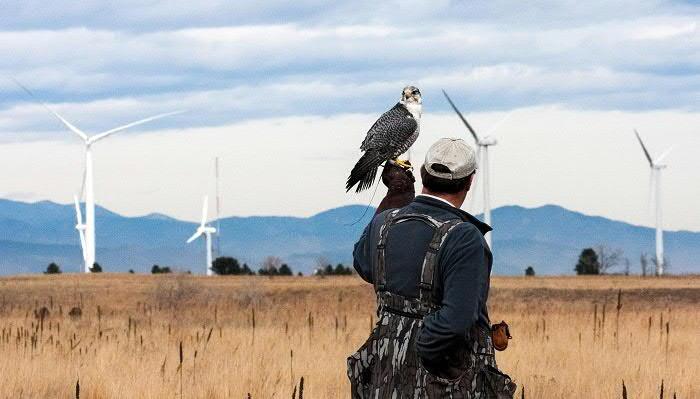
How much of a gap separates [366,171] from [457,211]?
8.23 ft

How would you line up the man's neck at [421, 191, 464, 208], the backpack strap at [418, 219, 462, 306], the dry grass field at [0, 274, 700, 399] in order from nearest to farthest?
the backpack strap at [418, 219, 462, 306], the man's neck at [421, 191, 464, 208], the dry grass field at [0, 274, 700, 399]

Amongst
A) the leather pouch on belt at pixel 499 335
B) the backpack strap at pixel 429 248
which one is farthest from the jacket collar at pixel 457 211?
the leather pouch on belt at pixel 499 335

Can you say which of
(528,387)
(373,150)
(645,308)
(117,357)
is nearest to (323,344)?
(117,357)

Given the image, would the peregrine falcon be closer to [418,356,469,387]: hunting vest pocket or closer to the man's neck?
the man's neck

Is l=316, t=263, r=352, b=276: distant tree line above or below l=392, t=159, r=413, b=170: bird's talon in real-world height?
below

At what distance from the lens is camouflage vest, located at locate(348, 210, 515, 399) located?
632 centimetres

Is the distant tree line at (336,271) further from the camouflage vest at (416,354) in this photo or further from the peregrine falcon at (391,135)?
the camouflage vest at (416,354)

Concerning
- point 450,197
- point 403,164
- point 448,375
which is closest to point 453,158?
point 450,197

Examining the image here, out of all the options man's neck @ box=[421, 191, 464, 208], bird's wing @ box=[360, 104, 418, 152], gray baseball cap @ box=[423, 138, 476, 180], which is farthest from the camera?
bird's wing @ box=[360, 104, 418, 152]

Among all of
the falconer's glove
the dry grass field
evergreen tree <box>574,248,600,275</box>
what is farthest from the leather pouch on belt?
evergreen tree <box>574,248,600,275</box>

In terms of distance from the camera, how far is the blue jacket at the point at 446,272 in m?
6.08

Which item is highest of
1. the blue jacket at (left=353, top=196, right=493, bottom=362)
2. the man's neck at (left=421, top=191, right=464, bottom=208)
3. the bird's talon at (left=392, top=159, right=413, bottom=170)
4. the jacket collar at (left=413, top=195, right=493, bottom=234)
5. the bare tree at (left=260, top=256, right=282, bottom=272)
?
the bare tree at (left=260, top=256, right=282, bottom=272)

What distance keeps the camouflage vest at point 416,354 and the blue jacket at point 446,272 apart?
0.04m

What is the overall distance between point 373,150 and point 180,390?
4.85m
